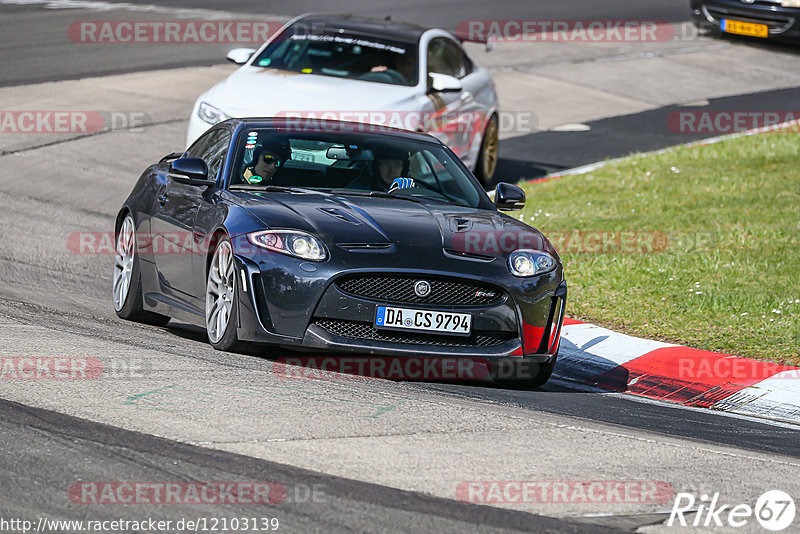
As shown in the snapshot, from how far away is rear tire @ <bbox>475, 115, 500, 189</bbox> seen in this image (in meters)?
14.8

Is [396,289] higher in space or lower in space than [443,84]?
higher

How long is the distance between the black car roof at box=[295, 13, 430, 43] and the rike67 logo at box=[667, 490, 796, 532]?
9.60 meters

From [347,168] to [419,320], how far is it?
1.68 meters

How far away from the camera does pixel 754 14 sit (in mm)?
24859

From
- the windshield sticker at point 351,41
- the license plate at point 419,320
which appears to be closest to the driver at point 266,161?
the license plate at point 419,320

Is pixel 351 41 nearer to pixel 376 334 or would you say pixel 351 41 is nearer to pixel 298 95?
pixel 298 95

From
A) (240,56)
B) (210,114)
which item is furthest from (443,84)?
(210,114)

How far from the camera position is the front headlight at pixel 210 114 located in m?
12.4

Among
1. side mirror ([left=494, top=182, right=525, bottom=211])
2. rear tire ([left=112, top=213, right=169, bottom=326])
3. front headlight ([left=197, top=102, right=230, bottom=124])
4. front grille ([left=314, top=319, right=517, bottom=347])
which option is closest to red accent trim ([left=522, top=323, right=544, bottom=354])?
front grille ([left=314, top=319, right=517, bottom=347])

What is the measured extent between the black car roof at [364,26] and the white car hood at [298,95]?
0.96 m

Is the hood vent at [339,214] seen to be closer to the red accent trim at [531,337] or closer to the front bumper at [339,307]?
the front bumper at [339,307]

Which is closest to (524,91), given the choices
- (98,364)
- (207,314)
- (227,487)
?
(207,314)

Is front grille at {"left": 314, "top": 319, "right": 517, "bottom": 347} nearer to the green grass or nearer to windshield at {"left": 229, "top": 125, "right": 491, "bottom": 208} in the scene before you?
windshield at {"left": 229, "top": 125, "right": 491, "bottom": 208}

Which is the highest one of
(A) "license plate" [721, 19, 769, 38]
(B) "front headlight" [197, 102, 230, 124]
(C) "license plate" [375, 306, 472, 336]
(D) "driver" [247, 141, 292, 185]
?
(D) "driver" [247, 141, 292, 185]
